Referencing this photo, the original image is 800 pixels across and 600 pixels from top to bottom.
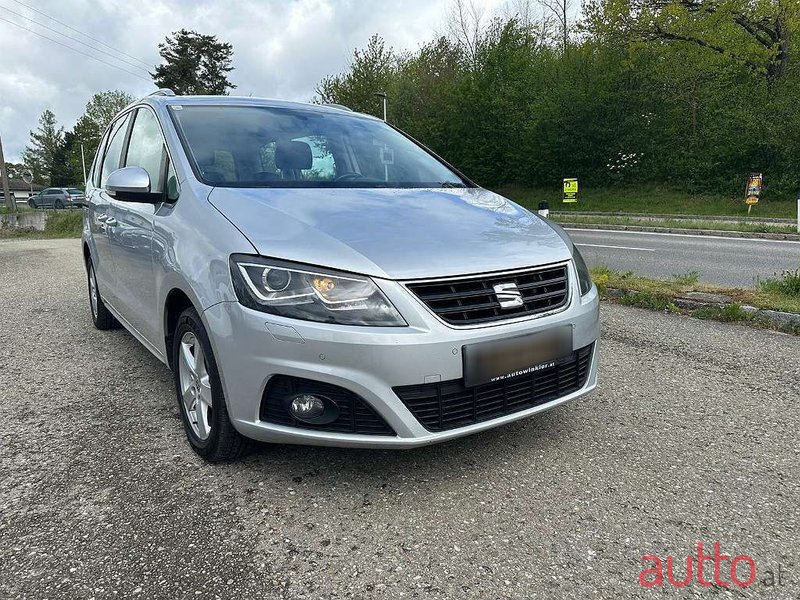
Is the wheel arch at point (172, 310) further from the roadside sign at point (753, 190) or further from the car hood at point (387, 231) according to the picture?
the roadside sign at point (753, 190)

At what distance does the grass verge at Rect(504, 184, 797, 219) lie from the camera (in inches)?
826

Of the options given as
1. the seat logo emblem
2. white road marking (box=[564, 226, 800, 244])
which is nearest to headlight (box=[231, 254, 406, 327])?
the seat logo emblem

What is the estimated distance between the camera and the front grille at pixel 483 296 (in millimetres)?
2207

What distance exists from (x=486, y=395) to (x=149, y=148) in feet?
8.11

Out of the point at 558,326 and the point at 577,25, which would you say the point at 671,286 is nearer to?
the point at 558,326

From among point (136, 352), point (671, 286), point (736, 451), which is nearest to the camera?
point (736, 451)

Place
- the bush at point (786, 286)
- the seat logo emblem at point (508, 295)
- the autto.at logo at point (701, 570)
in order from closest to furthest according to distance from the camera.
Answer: the autto.at logo at point (701, 570), the seat logo emblem at point (508, 295), the bush at point (786, 286)

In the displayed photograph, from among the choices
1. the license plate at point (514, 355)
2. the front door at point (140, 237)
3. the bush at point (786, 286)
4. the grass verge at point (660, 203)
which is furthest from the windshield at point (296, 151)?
the grass verge at point (660, 203)

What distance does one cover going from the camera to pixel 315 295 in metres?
2.16

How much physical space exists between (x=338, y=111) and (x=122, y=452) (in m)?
2.55

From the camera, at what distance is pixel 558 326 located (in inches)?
97.8

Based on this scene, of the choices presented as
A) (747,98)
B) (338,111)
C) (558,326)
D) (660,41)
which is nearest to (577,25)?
(660,41)

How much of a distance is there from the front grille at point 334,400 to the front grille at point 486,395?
5.5 inches

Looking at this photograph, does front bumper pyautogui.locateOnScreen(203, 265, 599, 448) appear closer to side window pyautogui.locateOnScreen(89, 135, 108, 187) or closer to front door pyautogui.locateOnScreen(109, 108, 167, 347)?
front door pyautogui.locateOnScreen(109, 108, 167, 347)
